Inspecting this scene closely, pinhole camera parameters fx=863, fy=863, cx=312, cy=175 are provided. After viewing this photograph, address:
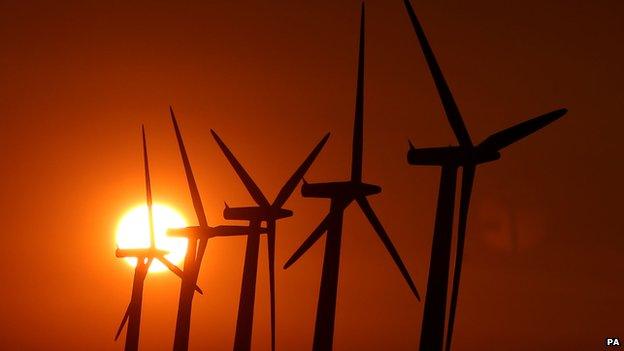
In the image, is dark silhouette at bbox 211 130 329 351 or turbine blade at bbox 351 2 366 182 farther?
dark silhouette at bbox 211 130 329 351

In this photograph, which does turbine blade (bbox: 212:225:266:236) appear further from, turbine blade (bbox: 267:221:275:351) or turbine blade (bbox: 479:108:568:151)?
turbine blade (bbox: 479:108:568:151)

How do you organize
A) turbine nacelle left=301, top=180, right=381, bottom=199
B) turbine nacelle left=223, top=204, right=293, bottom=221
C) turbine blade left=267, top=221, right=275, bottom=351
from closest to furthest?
turbine nacelle left=301, top=180, right=381, bottom=199 < turbine blade left=267, top=221, right=275, bottom=351 < turbine nacelle left=223, top=204, right=293, bottom=221

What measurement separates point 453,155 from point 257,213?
22803mm

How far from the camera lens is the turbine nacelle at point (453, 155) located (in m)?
40.7

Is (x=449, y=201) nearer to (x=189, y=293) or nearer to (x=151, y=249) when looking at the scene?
(x=189, y=293)

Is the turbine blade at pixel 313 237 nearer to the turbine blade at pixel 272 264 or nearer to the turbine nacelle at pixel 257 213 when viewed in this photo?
the turbine blade at pixel 272 264

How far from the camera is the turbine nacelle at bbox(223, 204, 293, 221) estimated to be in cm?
6047

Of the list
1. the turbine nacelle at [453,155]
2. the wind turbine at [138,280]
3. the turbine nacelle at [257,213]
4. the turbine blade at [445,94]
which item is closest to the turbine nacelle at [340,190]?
the turbine nacelle at [257,213]

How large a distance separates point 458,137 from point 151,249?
4047cm

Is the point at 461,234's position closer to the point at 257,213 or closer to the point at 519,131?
the point at 519,131

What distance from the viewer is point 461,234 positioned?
3719 cm

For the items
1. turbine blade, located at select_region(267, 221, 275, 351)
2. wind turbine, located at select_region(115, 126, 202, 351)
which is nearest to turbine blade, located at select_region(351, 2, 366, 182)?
turbine blade, located at select_region(267, 221, 275, 351)

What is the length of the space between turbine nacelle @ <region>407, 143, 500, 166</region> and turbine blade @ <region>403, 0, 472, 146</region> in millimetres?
525

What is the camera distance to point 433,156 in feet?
137
